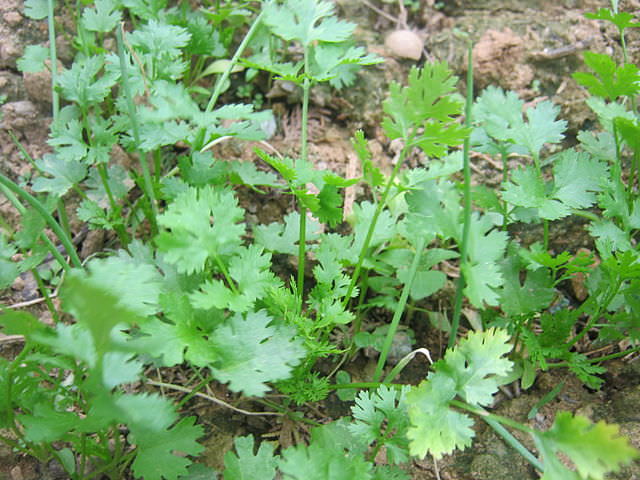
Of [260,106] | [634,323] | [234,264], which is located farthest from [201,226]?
A: [634,323]

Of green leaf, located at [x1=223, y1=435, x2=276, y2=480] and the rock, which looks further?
the rock

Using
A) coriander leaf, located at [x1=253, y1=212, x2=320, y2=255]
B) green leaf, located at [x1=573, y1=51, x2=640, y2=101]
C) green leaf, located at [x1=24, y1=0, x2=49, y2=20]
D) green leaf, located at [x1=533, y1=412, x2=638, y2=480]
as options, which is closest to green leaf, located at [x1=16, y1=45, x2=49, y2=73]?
green leaf, located at [x1=24, y1=0, x2=49, y2=20]

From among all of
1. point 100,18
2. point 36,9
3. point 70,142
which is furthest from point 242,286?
point 36,9

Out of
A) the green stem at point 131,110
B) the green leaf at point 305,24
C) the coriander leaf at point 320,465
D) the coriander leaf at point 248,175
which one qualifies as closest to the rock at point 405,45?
the green leaf at point 305,24

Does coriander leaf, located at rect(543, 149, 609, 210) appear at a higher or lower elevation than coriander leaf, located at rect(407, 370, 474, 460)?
higher

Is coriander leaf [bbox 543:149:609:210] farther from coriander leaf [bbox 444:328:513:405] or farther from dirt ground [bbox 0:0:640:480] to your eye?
coriander leaf [bbox 444:328:513:405]

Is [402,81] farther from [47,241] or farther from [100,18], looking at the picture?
[47,241]
